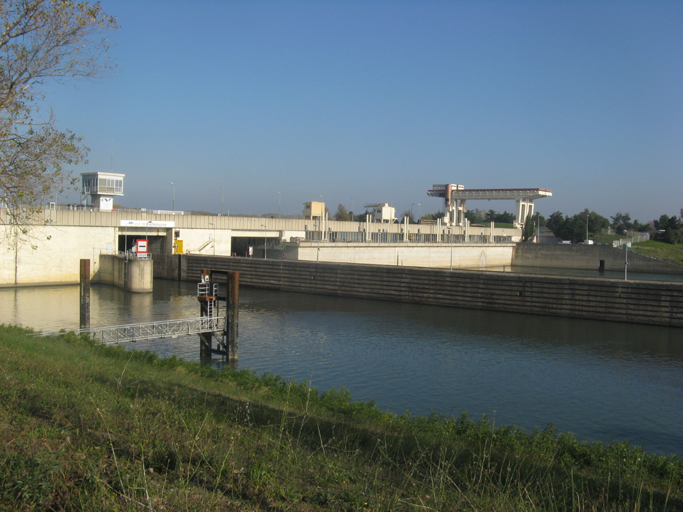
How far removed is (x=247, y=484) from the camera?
17.5 ft

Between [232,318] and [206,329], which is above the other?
[232,318]

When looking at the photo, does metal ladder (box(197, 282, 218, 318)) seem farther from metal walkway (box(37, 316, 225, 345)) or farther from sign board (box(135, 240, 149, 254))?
sign board (box(135, 240, 149, 254))

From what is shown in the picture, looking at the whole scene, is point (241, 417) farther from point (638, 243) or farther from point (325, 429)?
point (638, 243)

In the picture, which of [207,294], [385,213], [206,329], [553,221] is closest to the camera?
[206,329]

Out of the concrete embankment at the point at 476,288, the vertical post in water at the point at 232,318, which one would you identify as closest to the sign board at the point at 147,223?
the concrete embankment at the point at 476,288

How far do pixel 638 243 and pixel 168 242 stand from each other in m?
90.0

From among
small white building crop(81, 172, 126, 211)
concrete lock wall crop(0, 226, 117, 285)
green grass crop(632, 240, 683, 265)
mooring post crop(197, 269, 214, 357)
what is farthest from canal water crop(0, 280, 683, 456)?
green grass crop(632, 240, 683, 265)

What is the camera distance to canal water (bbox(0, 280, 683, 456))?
52.1 feet

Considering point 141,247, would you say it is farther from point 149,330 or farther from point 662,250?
point 662,250

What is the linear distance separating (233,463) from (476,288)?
3337cm

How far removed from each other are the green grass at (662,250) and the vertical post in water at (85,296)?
292 ft

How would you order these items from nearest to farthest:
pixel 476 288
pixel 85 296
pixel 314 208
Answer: pixel 85 296 → pixel 476 288 → pixel 314 208

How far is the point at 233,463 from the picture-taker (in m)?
5.77

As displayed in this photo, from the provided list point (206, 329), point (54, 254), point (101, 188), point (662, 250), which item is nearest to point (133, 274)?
point (54, 254)
